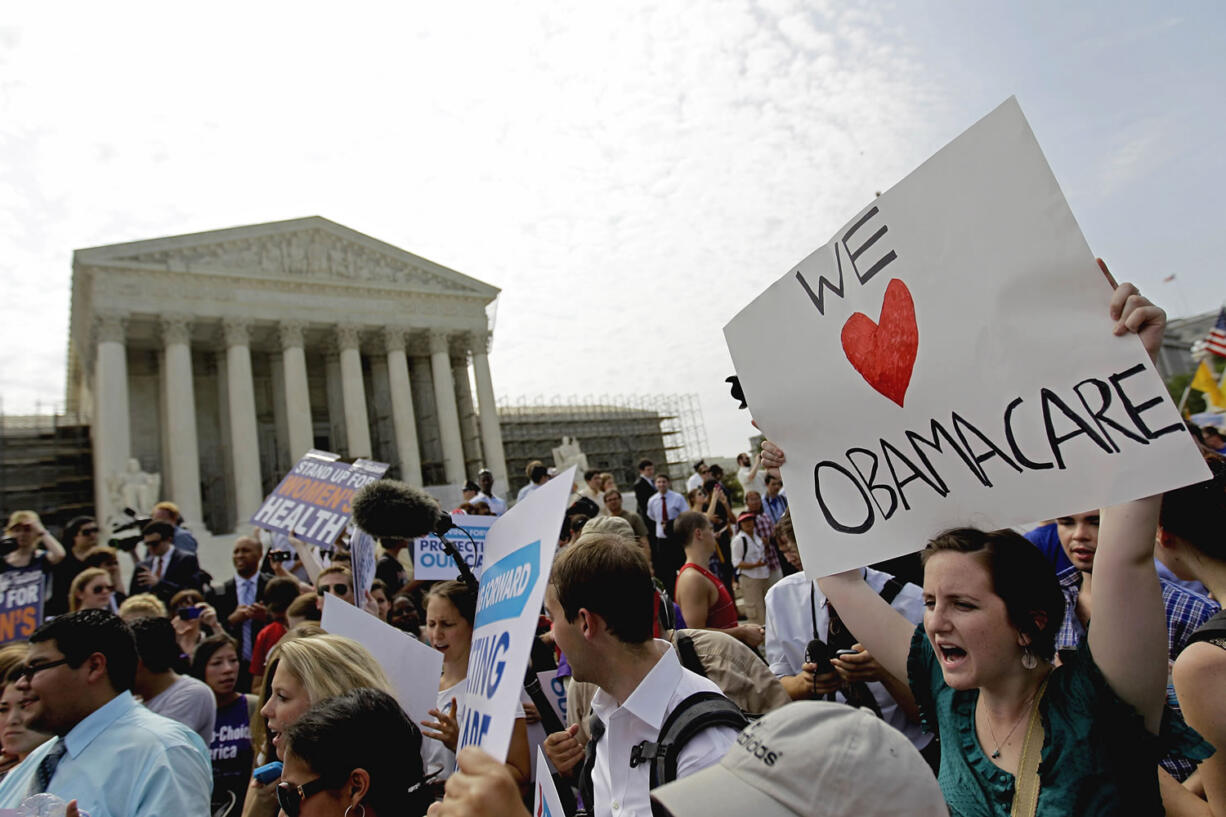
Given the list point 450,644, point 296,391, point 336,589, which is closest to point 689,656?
point 450,644

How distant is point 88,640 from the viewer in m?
3.01

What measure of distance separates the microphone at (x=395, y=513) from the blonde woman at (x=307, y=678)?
544 millimetres

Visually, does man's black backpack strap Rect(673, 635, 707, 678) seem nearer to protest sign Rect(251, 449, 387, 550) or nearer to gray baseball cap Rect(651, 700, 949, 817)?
gray baseball cap Rect(651, 700, 949, 817)

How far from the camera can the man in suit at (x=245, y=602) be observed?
255 inches

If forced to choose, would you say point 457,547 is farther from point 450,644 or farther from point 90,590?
point 90,590

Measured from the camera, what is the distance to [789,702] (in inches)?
87.4

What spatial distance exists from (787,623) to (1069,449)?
68.2 inches

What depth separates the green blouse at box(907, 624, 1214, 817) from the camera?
5.16 feet

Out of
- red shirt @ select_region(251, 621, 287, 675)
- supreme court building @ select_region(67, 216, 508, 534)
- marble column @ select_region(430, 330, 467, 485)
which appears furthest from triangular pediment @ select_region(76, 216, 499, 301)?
red shirt @ select_region(251, 621, 287, 675)

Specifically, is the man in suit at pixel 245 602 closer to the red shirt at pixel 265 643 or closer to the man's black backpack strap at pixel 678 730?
the red shirt at pixel 265 643

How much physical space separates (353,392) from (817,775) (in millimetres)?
33661

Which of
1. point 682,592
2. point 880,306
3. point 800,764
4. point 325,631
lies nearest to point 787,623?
point 682,592

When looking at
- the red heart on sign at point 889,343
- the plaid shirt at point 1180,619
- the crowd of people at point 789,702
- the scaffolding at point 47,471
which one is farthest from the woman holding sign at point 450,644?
the scaffolding at point 47,471

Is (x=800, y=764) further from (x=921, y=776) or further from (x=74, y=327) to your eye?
(x=74, y=327)
